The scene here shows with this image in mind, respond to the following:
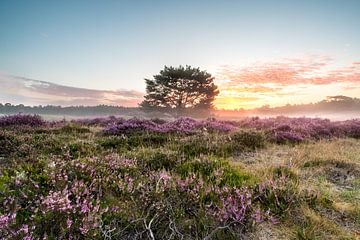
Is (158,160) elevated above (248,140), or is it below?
below

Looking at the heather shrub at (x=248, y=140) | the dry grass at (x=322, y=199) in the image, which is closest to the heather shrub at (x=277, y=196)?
the dry grass at (x=322, y=199)

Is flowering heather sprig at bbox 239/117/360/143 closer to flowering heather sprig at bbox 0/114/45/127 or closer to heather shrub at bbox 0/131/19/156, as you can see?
heather shrub at bbox 0/131/19/156

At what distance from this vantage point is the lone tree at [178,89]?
148 ft

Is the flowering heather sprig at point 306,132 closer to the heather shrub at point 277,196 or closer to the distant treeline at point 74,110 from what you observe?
the heather shrub at point 277,196

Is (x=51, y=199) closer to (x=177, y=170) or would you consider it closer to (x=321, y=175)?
(x=177, y=170)

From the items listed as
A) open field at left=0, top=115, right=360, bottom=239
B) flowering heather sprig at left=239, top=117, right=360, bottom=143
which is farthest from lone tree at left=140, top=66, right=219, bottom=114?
open field at left=0, top=115, right=360, bottom=239

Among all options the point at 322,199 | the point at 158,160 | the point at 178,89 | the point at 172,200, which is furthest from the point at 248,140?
the point at 178,89

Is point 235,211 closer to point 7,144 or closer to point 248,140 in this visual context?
point 248,140

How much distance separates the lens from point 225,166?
625 cm

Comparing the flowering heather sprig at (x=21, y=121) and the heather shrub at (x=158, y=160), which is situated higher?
the flowering heather sprig at (x=21, y=121)

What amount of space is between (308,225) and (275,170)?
2418 mm

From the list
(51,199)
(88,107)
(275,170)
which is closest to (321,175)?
(275,170)

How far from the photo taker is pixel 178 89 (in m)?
45.9

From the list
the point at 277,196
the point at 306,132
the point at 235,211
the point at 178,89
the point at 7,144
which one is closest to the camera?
the point at 235,211
